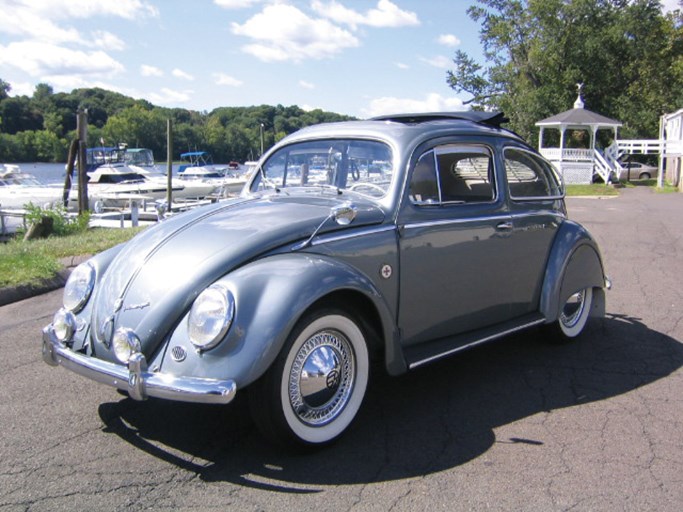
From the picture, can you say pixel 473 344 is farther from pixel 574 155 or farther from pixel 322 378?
pixel 574 155

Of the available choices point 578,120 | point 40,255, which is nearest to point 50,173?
point 578,120

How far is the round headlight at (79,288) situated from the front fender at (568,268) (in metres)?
3.30

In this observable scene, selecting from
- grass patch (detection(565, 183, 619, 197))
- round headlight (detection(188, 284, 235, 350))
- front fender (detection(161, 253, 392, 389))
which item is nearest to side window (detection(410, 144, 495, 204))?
front fender (detection(161, 253, 392, 389))

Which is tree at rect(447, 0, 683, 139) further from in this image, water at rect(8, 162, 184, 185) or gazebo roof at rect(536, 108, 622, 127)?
water at rect(8, 162, 184, 185)

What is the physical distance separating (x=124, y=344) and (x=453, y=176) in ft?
8.29

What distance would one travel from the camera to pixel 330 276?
10.8 ft

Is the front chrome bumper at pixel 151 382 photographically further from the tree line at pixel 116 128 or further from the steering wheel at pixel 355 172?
the tree line at pixel 116 128

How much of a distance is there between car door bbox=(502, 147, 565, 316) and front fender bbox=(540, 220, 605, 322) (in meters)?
0.06

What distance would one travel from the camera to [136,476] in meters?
3.06

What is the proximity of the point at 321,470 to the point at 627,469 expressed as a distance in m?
1.58

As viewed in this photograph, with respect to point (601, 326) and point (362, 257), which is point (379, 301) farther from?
point (601, 326)

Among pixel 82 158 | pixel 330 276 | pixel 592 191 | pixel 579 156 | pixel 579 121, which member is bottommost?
pixel 330 276

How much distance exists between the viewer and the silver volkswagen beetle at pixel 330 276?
121 inches

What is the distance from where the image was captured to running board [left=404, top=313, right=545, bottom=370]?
12.6ft
